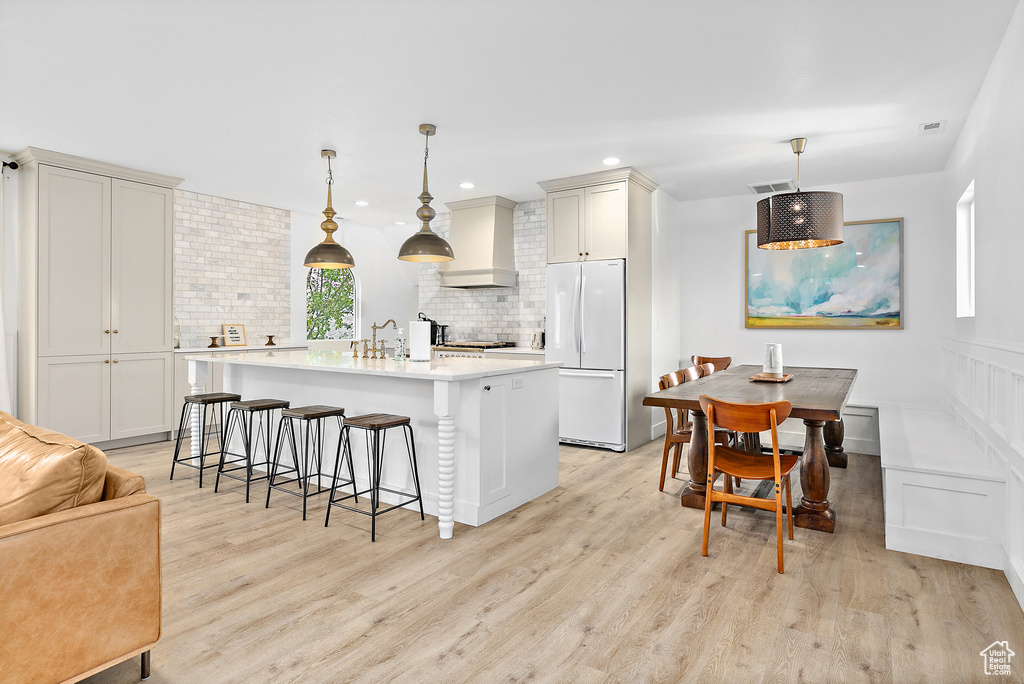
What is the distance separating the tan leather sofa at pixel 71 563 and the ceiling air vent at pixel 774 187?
5.76 meters

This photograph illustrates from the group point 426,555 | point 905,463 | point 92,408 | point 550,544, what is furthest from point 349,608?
point 92,408

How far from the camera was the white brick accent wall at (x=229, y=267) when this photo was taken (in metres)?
6.16

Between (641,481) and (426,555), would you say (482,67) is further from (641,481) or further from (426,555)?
(641,481)

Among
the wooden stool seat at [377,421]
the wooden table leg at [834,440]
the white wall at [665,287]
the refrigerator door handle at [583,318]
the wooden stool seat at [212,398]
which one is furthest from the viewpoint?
the white wall at [665,287]

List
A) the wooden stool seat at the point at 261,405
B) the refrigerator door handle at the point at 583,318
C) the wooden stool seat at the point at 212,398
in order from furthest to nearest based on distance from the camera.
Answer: the refrigerator door handle at the point at 583,318 < the wooden stool seat at the point at 212,398 < the wooden stool seat at the point at 261,405

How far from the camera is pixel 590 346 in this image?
18.2 feet

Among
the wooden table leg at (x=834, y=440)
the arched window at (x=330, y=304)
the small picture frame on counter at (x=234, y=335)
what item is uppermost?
the arched window at (x=330, y=304)

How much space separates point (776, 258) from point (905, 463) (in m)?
3.46

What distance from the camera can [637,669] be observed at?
6.57ft

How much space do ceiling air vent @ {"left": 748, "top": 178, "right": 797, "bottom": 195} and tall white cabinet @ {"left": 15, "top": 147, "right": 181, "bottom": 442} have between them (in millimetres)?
5852

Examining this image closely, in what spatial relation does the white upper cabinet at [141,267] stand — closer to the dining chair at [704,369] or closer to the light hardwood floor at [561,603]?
the light hardwood floor at [561,603]

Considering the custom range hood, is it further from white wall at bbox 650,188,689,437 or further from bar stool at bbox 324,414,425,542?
bar stool at bbox 324,414,425,542

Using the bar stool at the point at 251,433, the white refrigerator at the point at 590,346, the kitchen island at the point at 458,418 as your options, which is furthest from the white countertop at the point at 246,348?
the white refrigerator at the point at 590,346

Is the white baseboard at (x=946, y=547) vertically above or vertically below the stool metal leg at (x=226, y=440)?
below
